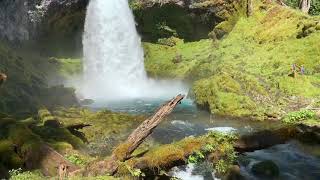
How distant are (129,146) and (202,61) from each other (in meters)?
25.9

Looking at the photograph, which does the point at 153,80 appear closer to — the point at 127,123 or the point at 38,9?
the point at 38,9

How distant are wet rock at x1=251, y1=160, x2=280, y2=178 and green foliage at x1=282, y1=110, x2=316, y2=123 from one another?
802cm

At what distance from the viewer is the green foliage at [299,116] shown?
22.3 m

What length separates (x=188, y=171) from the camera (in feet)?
47.3

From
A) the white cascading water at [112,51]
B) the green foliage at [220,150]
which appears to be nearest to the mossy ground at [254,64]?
the white cascading water at [112,51]

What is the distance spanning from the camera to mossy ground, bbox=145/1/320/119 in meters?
25.9

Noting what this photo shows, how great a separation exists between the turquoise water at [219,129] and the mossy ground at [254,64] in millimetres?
1344

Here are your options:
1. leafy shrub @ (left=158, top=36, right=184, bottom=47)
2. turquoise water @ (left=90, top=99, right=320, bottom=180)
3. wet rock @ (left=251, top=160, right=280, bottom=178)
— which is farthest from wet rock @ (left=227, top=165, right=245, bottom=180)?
leafy shrub @ (left=158, top=36, right=184, bottom=47)

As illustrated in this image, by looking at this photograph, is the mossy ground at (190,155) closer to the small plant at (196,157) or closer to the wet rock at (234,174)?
the small plant at (196,157)

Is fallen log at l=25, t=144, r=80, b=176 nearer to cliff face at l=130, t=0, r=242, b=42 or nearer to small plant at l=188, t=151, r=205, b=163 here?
small plant at l=188, t=151, r=205, b=163

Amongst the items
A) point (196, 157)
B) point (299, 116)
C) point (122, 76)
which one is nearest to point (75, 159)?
point (196, 157)

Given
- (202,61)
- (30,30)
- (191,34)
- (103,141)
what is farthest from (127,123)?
(191,34)

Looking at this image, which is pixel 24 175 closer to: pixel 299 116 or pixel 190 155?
pixel 190 155

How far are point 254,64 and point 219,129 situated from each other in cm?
1258
